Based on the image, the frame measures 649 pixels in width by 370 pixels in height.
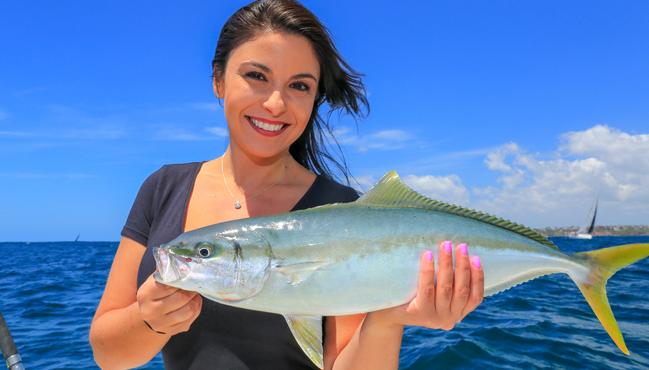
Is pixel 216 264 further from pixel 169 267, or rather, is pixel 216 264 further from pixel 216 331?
pixel 216 331

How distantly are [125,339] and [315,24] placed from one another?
2109mm

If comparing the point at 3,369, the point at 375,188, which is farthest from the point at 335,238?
the point at 3,369

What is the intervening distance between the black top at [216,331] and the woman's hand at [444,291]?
58 cm

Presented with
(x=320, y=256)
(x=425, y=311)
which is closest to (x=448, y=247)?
(x=425, y=311)

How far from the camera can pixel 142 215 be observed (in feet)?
10.5

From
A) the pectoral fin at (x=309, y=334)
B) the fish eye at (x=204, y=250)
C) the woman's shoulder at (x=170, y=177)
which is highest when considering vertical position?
the woman's shoulder at (x=170, y=177)

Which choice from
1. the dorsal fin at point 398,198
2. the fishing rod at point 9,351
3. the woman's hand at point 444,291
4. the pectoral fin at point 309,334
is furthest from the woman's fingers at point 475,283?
the fishing rod at point 9,351

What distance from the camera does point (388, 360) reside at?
2816mm

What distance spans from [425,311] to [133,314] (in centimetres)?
150

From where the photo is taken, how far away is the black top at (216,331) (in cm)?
289

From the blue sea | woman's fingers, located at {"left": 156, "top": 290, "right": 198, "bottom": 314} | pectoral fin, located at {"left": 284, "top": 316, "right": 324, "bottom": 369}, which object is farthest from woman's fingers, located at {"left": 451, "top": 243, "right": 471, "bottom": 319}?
the blue sea

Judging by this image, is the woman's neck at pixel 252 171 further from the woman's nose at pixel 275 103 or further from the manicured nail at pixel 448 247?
the manicured nail at pixel 448 247

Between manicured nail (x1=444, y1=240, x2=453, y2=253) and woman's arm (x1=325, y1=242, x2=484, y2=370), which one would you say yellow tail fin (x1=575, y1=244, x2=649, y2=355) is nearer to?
Result: woman's arm (x1=325, y1=242, x2=484, y2=370)

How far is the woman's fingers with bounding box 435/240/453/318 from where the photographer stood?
8.75 feet
